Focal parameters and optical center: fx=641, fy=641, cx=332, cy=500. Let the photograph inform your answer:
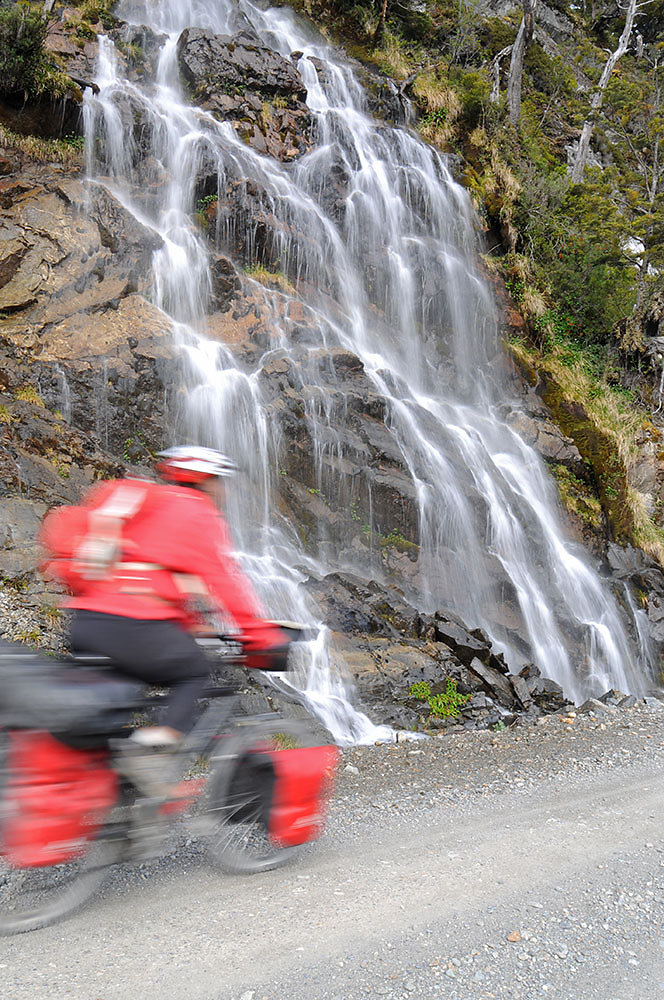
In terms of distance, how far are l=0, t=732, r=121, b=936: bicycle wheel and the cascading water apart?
4.50 meters

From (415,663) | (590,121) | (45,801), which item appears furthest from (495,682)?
(590,121)

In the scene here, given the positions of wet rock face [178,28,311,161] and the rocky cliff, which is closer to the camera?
the rocky cliff

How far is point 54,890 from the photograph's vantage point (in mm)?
3076

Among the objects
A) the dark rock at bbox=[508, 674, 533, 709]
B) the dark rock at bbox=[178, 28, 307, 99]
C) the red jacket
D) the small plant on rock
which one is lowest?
the dark rock at bbox=[508, 674, 533, 709]

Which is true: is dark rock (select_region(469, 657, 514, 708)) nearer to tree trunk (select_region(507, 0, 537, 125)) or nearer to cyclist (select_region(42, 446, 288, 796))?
cyclist (select_region(42, 446, 288, 796))

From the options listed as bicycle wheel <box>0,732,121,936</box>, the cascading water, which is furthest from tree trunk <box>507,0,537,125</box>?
bicycle wheel <box>0,732,121,936</box>

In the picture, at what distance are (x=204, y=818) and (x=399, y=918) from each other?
115 centimetres

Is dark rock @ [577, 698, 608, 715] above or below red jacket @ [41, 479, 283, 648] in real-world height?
below

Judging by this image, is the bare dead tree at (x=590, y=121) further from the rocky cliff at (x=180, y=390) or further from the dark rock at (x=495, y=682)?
the dark rock at (x=495, y=682)

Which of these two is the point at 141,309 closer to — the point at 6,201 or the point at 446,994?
the point at 6,201

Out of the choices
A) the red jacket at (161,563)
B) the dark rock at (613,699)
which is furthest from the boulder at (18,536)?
the dark rock at (613,699)

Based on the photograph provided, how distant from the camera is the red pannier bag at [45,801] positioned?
2.84 metres

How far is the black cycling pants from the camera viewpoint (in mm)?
3057

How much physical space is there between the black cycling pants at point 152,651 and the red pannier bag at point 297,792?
26.1 inches
